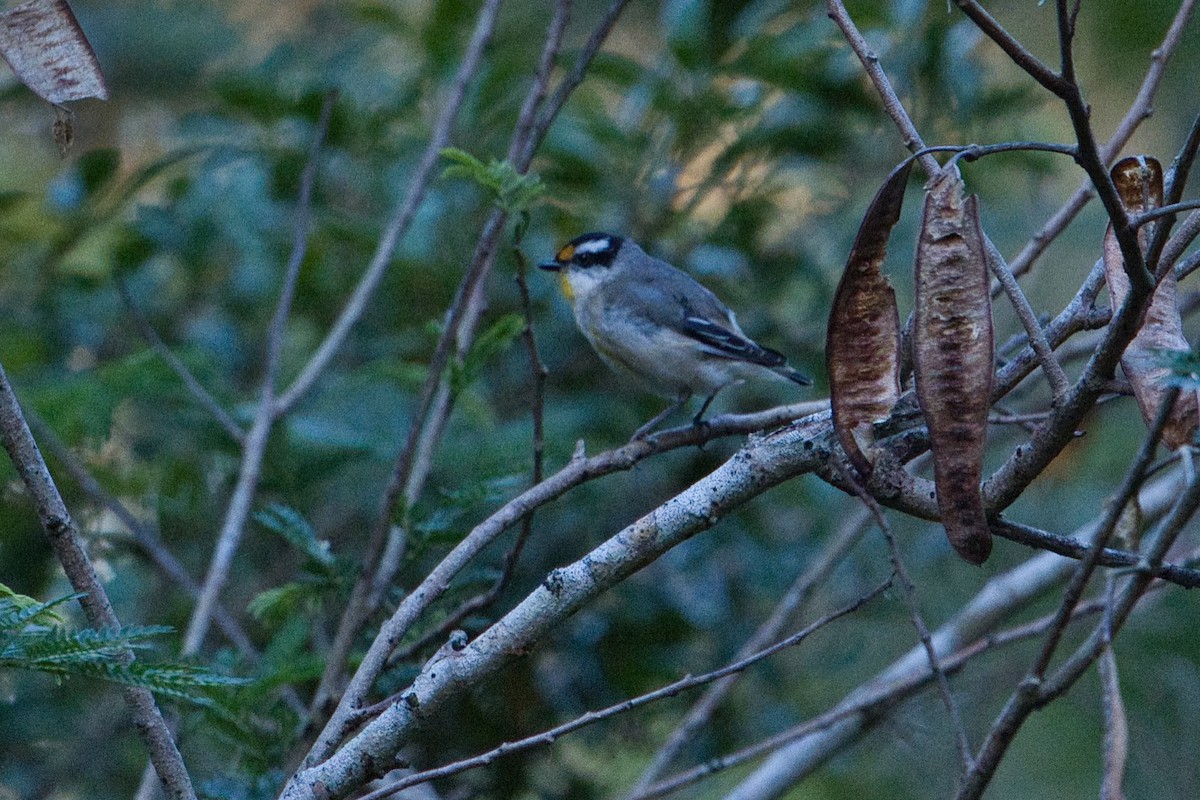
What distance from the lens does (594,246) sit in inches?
150

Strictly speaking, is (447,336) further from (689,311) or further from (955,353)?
(689,311)

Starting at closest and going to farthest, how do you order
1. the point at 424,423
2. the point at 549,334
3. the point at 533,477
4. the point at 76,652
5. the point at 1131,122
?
the point at 76,652 < the point at 1131,122 < the point at 533,477 < the point at 424,423 < the point at 549,334

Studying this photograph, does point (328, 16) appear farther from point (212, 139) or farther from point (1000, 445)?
point (1000, 445)

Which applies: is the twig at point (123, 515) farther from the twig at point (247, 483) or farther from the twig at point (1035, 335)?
the twig at point (1035, 335)

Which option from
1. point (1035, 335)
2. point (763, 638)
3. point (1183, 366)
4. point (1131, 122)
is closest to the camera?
point (1183, 366)

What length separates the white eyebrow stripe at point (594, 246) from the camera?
379 centimetres

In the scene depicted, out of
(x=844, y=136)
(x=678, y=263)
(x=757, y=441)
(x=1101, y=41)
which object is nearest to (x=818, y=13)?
(x=844, y=136)

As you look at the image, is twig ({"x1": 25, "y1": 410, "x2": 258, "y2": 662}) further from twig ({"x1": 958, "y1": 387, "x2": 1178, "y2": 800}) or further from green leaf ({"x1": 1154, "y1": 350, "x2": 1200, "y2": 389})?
green leaf ({"x1": 1154, "y1": 350, "x2": 1200, "y2": 389})

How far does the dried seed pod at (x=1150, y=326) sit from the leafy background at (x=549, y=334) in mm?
1727

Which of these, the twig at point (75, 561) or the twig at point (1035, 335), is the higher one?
the twig at point (1035, 335)

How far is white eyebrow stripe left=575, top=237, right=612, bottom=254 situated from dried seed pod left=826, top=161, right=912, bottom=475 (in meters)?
2.33

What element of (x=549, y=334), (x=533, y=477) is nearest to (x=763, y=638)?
(x=533, y=477)

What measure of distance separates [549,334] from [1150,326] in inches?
112

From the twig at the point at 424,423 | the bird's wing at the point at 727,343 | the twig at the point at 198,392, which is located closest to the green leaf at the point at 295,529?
the twig at the point at 424,423
